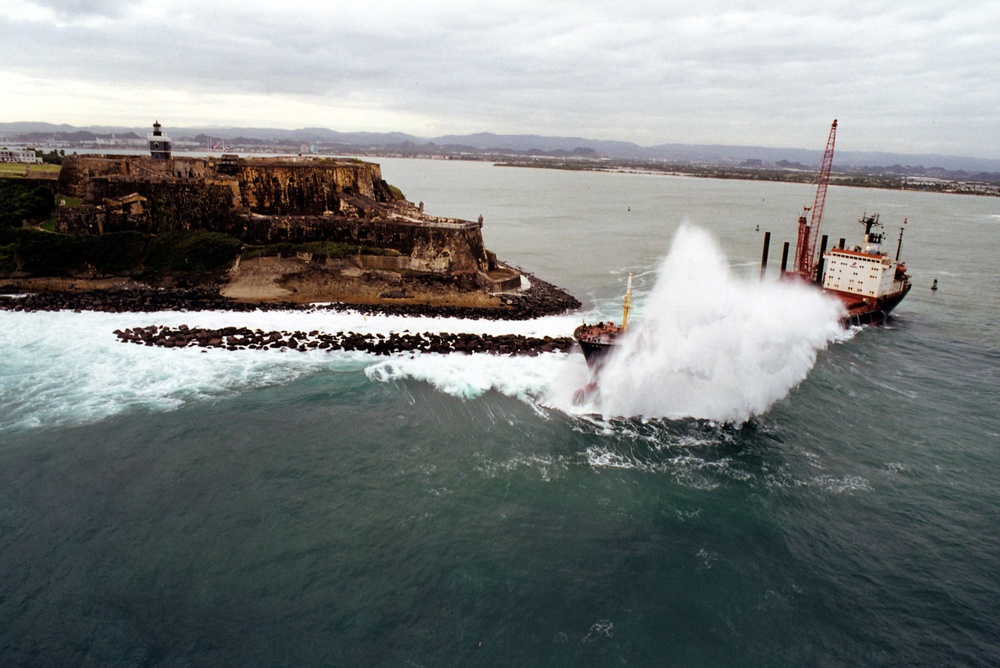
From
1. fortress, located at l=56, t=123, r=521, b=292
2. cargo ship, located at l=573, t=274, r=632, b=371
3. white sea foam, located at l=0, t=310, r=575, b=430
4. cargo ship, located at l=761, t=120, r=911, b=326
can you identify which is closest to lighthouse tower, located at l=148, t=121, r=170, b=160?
fortress, located at l=56, t=123, r=521, b=292

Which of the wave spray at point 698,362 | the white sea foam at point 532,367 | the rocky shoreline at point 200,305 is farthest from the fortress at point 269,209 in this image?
the wave spray at point 698,362

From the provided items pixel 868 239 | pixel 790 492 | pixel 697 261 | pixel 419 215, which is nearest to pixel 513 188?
pixel 419 215

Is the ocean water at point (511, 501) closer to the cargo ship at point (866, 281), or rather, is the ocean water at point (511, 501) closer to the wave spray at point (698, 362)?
the wave spray at point (698, 362)

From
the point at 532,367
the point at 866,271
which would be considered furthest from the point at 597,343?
the point at 866,271

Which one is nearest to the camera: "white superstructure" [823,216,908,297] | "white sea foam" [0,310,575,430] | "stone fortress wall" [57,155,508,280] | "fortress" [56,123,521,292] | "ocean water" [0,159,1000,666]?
"ocean water" [0,159,1000,666]

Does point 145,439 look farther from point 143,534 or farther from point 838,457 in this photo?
point 838,457

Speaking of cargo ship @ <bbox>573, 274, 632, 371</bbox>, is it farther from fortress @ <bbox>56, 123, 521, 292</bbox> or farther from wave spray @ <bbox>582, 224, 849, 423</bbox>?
fortress @ <bbox>56, 123, 521, 292</bbox>
